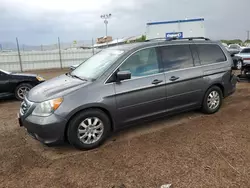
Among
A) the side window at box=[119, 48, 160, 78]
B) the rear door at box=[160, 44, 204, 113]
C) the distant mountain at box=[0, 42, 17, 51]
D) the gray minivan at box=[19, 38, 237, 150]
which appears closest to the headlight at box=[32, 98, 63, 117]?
the gray minivan at box=[19, 38, 237, 150]

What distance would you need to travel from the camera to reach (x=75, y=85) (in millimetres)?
3834

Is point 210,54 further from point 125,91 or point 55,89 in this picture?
point 55,89

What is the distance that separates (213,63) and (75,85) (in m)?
3.17

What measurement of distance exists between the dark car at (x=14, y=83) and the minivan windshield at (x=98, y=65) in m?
3.43

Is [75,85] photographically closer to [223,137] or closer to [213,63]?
[223,137]

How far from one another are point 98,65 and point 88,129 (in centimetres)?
131

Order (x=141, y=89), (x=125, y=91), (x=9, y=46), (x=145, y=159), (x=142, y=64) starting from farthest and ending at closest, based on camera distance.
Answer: (x=9, y=46) < (x=142, y=64) < (x=141, y=89) < (x=125, y=91) < (x=145, y=159)

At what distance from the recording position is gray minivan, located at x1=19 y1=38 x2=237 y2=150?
11.6 ft

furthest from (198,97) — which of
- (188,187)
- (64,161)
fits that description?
(64,161)

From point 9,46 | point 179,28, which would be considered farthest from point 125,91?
point 9,46

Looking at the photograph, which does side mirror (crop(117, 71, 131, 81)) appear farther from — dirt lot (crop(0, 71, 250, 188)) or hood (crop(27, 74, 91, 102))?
dirt lot (crop(0, 71, 250, 188))

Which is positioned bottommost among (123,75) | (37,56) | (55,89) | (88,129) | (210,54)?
(88,129)

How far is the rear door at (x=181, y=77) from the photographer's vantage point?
14.7ft

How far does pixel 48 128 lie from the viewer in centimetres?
344
